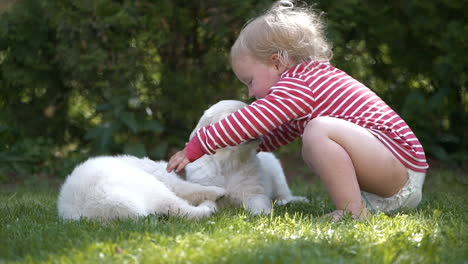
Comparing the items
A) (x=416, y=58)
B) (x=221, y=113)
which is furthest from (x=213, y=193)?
(x=416, y=58)

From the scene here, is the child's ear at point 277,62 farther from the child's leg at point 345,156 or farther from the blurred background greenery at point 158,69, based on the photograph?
the blurred background greenery at point 158,69

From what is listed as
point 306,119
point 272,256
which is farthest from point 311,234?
point 306,119

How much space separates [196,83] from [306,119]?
3.00 metres

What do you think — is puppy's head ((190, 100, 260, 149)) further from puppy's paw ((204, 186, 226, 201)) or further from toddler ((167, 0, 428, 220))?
puppy's paw ((204, 186, 226, 201))

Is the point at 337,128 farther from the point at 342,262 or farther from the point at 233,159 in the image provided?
the point at 342,262

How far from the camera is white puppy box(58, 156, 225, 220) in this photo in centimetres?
298

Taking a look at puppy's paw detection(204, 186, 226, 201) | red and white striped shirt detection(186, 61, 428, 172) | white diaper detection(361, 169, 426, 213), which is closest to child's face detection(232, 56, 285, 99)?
red and white striped shirt detection(186, 61, 428, 172)

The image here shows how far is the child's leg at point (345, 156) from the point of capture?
312cm

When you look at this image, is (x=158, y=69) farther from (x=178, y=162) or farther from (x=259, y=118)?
(x=259, y=118)

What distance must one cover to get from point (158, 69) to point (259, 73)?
2.90 meters

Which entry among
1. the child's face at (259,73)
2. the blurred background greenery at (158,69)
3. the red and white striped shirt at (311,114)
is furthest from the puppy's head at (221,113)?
the blurred background greenery at (158,69)

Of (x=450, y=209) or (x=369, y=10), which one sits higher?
(x=369, y=10)

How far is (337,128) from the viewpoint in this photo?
3146 mm

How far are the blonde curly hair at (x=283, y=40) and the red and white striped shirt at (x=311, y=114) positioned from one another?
0.46 ft
